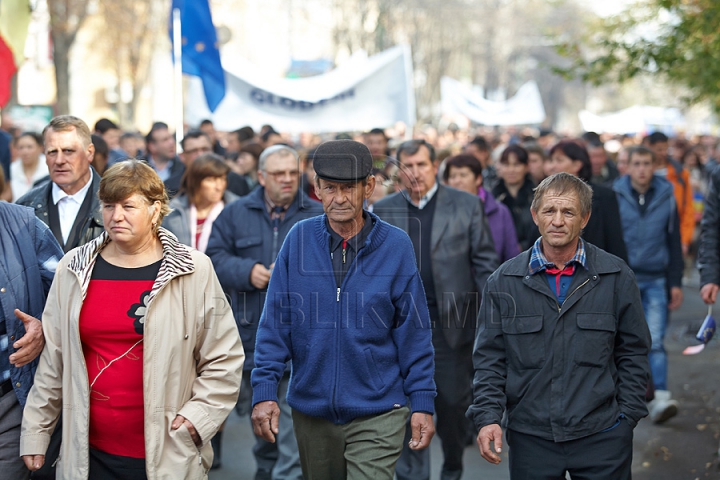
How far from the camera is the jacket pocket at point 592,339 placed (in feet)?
14.0

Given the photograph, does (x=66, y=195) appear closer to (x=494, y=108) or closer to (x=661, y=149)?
(x=661, y=149)

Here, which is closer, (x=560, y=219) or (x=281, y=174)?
(x=560, y=219)

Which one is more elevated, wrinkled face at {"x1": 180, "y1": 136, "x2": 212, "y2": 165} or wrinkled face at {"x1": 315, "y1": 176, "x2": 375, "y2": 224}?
wrinkled face at {"x1": 180, "y1": 136, "x2": 212, "y2": 165}

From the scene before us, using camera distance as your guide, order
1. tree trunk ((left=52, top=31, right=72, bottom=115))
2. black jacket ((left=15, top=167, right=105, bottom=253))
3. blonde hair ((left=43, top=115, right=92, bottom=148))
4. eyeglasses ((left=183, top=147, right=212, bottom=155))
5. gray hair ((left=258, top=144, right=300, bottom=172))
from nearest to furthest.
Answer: black jacket ((left=15, top=167, right=105, bottom=253))
blonde hair ((left=43, top=115, right=92, bottom=148))
gray hair ((left=258, top=144, right=300, bottom=172))
eyeglasses ((left=183, top=147, right=212, bottom=155))
tree trunk ((left=52, top=31, right=72, bottom=115))

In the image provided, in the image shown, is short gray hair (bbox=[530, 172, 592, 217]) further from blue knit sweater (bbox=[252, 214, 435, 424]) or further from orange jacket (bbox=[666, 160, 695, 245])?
orange jacket (bbox=[666, 160, 695, 245])

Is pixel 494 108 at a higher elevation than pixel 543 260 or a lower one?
higher

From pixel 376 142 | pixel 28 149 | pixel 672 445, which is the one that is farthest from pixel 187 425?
pixel 376 142

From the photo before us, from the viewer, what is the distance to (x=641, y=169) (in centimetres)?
837

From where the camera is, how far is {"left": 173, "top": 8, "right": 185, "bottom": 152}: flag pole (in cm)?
1121

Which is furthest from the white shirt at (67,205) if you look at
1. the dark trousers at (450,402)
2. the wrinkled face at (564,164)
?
the wrinkled face at (564,164)

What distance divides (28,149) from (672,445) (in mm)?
6866

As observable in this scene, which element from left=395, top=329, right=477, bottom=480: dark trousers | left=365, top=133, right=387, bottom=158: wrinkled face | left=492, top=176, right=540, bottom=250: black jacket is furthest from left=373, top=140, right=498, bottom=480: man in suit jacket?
left=365, top=133, right=387, bottom=158: wrinkled face

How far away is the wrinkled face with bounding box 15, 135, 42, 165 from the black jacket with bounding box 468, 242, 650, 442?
7004 millimetres

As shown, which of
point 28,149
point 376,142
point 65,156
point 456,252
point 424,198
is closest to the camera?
point 65,156
